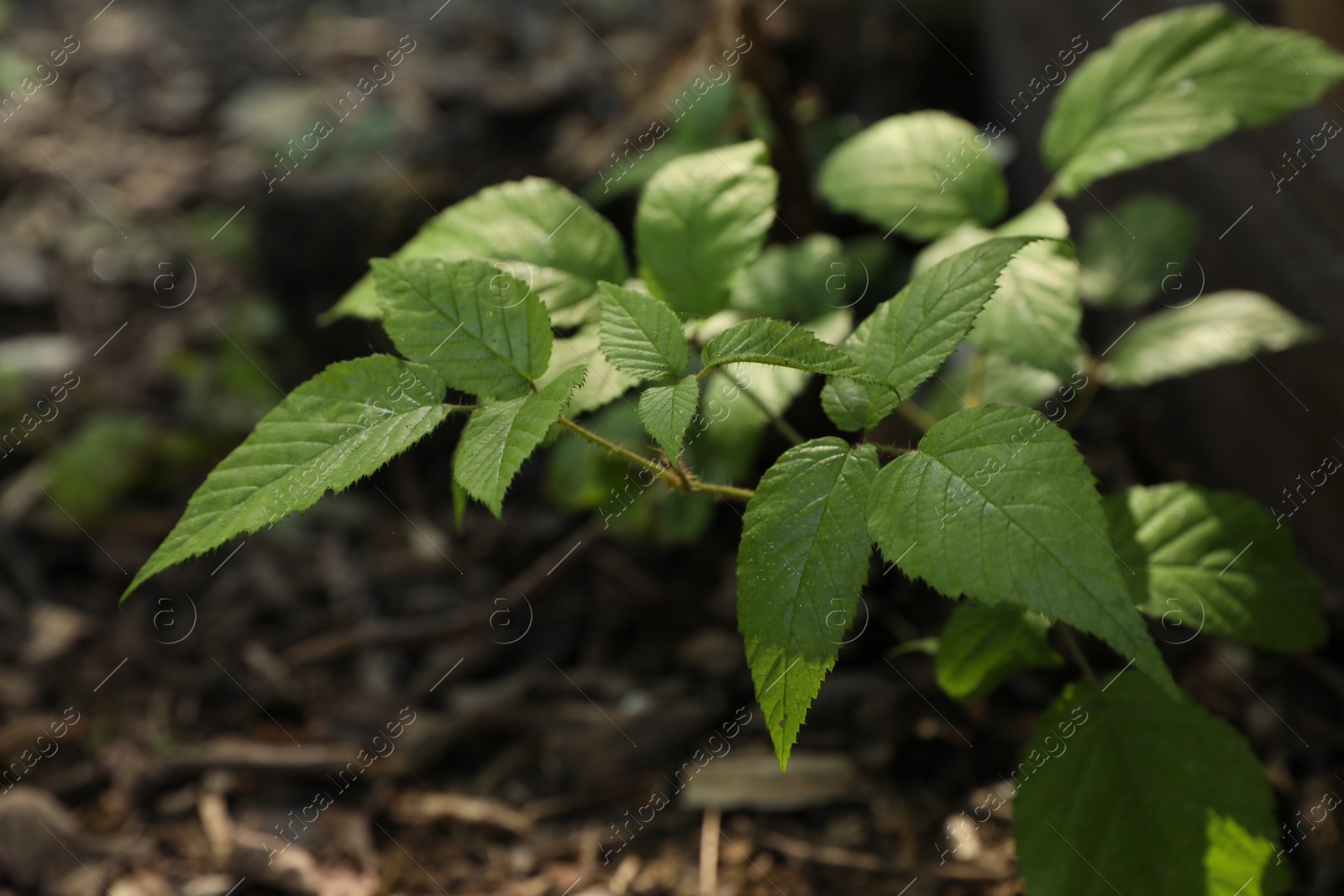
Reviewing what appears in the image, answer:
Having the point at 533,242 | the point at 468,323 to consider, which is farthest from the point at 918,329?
the point at 533,242

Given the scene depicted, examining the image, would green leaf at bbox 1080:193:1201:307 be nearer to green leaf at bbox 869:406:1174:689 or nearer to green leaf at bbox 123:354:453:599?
green leaf at bbox 869:406:1174:689

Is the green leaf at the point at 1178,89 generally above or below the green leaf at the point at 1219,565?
above

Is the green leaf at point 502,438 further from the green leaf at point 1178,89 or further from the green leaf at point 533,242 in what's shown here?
the green leaf at point 1178,89

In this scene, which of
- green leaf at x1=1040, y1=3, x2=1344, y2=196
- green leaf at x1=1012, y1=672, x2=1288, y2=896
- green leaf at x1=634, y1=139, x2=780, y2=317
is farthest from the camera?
green leaf at x1=1040, y1=3, x2=1344, y2=196

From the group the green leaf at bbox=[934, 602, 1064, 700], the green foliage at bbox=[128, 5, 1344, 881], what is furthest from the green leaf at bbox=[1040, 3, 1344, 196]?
Result: the green leaf at bbox=[934, 602, 1064, 700]

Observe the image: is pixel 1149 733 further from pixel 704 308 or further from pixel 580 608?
pixel 580 608

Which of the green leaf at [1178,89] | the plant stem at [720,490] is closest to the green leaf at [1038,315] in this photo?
the green leaf at [1178,89]
